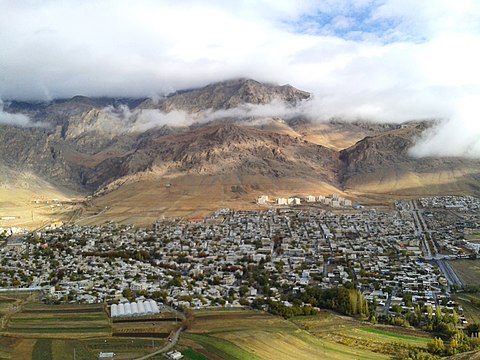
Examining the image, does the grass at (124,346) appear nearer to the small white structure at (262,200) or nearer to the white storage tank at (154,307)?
the white storage tank at (154,307)

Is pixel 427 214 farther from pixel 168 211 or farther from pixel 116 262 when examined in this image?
pixel 116 262

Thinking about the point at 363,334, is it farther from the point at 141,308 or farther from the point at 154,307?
the point at 141,308

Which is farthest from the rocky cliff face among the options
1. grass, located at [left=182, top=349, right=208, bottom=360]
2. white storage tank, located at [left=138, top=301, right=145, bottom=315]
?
grass, located at [left=182, top=349, right=208, bottom=360]

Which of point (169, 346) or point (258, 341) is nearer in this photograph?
point (169, 346)

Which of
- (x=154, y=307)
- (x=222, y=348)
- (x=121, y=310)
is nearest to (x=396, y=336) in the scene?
(x=222, y=348)

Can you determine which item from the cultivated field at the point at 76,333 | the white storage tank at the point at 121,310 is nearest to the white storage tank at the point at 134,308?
the white storage tank at the point at 121,310

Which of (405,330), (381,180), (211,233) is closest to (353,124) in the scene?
(381,180)
